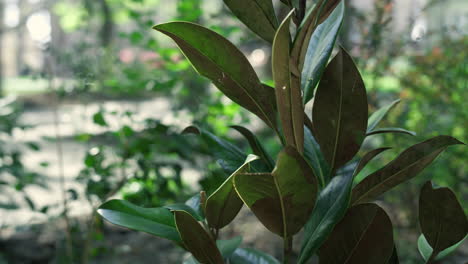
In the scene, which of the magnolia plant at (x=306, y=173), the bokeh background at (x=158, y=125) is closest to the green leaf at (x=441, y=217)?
the magnolia plant at (x=306, y=173)

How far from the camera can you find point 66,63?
2246mm

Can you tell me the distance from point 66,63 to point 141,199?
870 millimetres

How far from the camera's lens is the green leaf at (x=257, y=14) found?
0.78 metres

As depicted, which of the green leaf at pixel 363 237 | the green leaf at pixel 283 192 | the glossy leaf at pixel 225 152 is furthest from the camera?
the glossy leaf at pixel 225 152

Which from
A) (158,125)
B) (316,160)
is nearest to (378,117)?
(316,160)

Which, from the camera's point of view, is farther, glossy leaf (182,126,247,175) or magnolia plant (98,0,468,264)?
glossy leaf (182,126,247,175)

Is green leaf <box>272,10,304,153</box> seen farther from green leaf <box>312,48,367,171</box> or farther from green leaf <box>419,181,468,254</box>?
green leaf <box>419,181,468,254</box>

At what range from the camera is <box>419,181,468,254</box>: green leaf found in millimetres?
796

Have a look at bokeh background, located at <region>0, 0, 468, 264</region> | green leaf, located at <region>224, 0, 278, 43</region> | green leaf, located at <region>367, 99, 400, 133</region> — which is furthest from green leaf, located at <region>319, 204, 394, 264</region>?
bokeh background, located at <region>0, 0, 468, 264</region>

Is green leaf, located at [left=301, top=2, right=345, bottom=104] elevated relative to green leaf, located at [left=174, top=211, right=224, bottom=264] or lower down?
elevated

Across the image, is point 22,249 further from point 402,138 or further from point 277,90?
point 277,90

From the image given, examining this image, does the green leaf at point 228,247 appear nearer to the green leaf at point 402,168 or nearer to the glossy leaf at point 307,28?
the green leaf at point 402,168

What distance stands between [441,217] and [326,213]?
195 millimetres

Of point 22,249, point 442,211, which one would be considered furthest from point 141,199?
point 22,249
